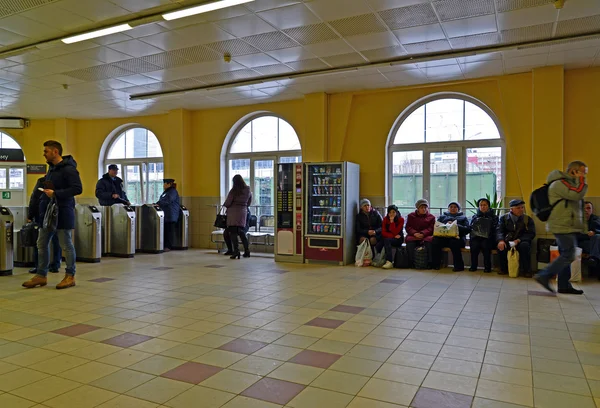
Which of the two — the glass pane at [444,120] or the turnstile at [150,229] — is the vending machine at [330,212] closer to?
the glass pane at [444,120]

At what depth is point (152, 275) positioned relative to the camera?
694cm

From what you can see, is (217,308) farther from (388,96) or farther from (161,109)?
(161,109)

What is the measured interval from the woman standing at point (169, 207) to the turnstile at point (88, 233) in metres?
1.91

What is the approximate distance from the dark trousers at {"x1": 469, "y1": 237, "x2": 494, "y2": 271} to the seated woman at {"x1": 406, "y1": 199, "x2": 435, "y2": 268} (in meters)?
0.68

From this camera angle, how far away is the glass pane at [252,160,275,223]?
10.4 m

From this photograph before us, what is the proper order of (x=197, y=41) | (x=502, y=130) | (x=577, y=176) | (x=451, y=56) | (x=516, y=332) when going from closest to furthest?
(x=516, y=332)
(x=577, y=176)
(x=197, y=41)
(x=451, y=56)
(x=502, y=130)

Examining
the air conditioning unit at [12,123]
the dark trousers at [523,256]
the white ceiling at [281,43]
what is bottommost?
→ the dark trousers at [523,256]

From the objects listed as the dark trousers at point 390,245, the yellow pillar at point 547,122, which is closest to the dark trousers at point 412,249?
the dark trousers at point 390,245

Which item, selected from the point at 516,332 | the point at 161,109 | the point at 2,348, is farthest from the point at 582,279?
the point at 161,109

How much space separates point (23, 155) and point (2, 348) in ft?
34.5

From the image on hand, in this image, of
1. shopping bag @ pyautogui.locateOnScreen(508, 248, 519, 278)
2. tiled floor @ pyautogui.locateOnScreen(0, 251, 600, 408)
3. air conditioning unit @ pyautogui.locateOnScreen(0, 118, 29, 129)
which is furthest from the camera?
air conditioning unit @ pyautogui.locateOnScreen(0, 118, 29, 129)

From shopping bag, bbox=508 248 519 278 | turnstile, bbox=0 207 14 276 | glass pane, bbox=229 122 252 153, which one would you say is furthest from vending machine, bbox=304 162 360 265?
turnstile, bbox=0 207 14 276

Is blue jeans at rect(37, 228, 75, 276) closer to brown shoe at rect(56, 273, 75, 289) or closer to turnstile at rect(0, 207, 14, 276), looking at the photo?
brown shoe at rect(56, 273, 75, 289)

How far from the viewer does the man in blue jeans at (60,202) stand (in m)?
5.63
